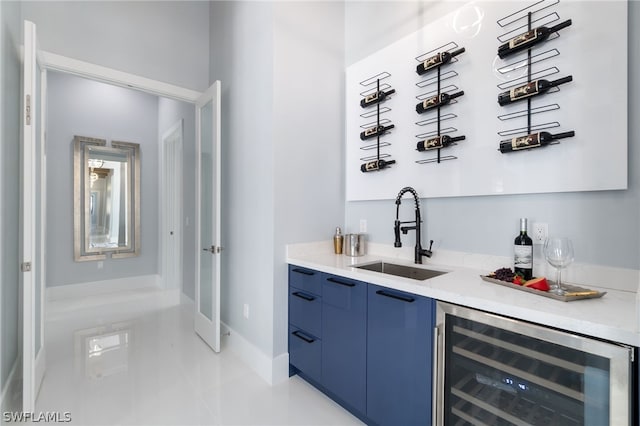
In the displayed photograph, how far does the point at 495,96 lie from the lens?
177 cm

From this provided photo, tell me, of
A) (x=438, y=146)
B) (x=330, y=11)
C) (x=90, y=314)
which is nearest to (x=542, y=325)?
(x=438, y=146)

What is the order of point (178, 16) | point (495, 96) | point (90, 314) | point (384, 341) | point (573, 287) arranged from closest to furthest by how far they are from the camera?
point (573, 287), point (384, 341), point (495, 96), point (178, 16), point (90, 314)

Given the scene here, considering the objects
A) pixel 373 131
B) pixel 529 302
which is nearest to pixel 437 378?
pixel 529 302

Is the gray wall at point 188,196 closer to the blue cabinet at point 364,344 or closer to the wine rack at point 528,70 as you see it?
the blue cabinet at point 364,344

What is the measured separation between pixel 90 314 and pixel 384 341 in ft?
12.3

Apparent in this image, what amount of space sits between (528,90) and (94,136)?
5497 millimetres

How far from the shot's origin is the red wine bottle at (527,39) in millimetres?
1512

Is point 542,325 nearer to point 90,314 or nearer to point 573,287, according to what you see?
point 573,287

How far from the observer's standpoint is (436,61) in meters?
1.97

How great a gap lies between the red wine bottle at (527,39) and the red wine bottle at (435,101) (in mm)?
297

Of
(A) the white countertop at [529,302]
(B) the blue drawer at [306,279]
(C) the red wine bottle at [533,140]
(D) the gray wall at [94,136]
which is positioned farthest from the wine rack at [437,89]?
(D) the gray wall at [94,136]

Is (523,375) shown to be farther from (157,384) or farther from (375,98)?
(157,384)

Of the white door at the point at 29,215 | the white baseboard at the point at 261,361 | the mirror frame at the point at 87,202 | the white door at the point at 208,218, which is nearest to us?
the white door at the point at 29,215

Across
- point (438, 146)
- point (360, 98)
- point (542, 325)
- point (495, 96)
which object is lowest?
point (542, 325)
